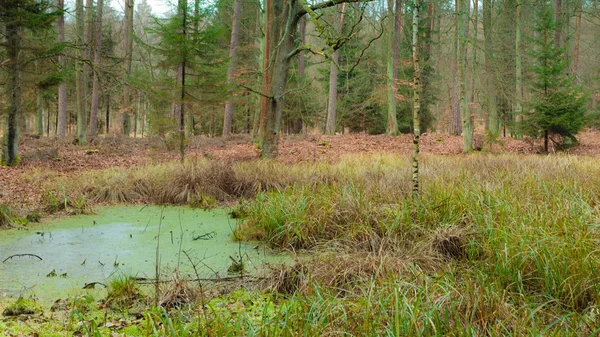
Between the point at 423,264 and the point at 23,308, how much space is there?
296 cm

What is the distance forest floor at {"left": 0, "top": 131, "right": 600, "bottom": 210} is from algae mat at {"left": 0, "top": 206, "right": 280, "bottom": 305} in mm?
1618

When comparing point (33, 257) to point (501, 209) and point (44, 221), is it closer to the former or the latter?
point (44, 221)

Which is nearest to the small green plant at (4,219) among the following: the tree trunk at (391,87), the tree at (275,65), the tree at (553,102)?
the tree at (275,65)

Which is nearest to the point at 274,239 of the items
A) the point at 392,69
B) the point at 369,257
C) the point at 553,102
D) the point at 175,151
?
the point at 369,257

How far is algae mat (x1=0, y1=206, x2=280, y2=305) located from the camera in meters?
3.47

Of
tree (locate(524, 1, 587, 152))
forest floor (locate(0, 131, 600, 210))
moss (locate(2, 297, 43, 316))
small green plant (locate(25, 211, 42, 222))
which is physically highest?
tree (locate(524, 1, 587, 152))

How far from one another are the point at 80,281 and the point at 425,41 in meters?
19.6

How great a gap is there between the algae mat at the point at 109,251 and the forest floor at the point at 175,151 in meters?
1.62

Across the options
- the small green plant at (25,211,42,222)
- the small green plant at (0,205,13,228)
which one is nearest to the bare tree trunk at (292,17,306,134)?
the small green plant at (25,211,42,222)

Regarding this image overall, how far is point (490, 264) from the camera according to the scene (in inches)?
126

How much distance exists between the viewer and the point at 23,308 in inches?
110

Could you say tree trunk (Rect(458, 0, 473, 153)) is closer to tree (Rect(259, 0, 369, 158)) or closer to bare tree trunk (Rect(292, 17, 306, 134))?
tree (Rect(259, 0, 369, 158))

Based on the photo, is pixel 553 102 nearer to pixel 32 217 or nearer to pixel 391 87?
pixel 391 87

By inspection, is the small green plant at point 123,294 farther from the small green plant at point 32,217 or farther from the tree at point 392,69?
the tree at point 392,69
